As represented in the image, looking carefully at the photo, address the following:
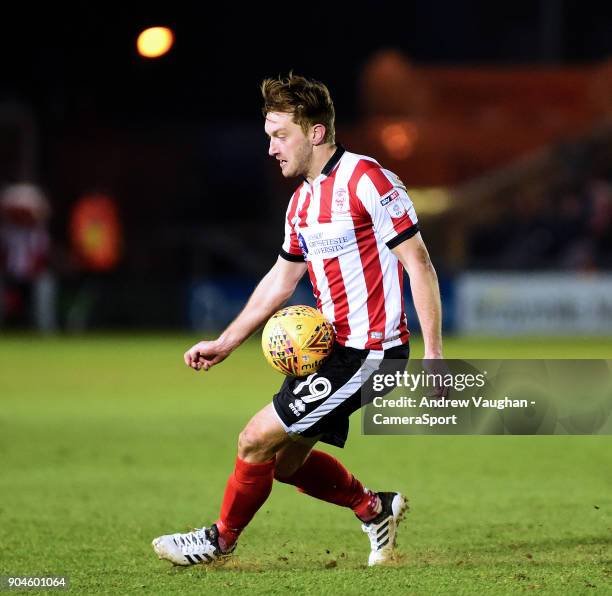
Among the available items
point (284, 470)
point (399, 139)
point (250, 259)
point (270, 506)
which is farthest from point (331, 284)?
point (399, 139)

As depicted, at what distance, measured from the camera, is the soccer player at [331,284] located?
208 inches

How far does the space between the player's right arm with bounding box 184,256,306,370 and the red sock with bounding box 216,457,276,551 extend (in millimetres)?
488

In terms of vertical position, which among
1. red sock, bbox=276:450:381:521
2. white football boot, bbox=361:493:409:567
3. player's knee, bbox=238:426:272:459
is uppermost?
player's knee, bbox=238:426:272:459

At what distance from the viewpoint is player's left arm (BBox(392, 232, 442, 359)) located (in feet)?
16.9

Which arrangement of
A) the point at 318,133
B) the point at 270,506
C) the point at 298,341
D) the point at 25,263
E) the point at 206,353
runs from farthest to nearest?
the point at 25,263 → the point at 270,506 → the point at 206,353 → the point at 318,133 → the point at 298,341

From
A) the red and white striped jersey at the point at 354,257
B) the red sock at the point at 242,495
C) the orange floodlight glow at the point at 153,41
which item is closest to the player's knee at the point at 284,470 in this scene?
the red sock at the point at 242,495

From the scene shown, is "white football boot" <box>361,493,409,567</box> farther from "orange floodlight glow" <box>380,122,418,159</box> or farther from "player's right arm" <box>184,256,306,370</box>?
"orange floodlight glow" <box>380,122,418,159</box>

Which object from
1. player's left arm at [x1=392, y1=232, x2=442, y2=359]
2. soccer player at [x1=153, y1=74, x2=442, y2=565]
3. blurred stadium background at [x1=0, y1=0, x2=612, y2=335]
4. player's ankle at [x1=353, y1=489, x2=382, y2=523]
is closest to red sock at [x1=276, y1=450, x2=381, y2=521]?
player's ankle at [x1=353, y1=489, x2=382, y2=523]

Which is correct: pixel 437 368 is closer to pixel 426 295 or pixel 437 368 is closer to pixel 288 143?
pixel 426 295

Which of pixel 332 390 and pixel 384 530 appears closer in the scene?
pixel 332 390

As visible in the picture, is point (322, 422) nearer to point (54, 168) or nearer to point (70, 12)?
point (70, 12)

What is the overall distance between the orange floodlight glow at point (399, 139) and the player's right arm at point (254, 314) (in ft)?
76.2

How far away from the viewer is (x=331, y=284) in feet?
17.9

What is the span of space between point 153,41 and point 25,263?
66.9 feet
